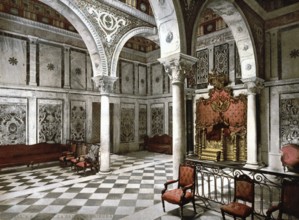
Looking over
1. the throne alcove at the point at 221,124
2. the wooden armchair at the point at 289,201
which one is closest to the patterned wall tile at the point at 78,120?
the throne alcove at the point at 221,124

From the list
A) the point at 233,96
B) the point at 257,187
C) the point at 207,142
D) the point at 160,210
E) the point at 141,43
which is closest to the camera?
the point at 160,210

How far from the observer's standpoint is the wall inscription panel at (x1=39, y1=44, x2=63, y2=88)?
1006cm

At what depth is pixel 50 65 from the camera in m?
10.3

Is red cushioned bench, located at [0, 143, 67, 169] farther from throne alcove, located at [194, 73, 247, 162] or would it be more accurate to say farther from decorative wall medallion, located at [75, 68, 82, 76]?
throne alcove, located at [194, 73, 247, 162]

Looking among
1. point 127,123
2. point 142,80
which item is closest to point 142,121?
point 127,123

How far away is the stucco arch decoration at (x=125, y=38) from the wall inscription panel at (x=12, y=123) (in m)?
4.51

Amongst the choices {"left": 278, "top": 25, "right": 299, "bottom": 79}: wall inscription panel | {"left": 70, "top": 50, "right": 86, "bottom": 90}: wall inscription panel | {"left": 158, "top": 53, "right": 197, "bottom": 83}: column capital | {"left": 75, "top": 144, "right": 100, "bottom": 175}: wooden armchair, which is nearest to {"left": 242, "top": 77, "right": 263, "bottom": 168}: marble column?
{"left": 278, "top": 25, "right": 299, "bottom": 79}: wall inscription panel

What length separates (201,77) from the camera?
458 inches

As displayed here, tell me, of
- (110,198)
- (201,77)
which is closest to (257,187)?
(110,198)

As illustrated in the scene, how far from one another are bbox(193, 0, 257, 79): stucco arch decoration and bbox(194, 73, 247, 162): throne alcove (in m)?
1.81

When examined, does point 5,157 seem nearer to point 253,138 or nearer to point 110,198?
point 110,198

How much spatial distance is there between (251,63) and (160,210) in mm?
6529

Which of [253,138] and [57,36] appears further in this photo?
[57,36]

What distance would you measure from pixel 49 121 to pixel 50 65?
2672mm
